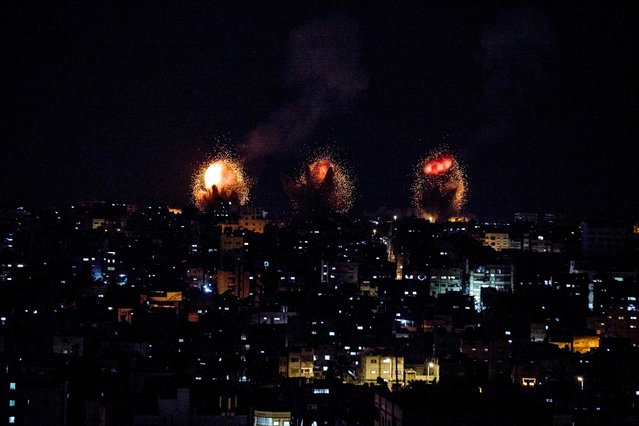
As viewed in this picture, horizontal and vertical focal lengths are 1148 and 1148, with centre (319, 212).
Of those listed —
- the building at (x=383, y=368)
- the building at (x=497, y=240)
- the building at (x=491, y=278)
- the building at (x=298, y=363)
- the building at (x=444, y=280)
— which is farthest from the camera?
the building at (x=497, y=240)

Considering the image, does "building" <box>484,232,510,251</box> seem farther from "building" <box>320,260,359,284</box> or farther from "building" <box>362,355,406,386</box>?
"building" <box>362,355,406,386</box>

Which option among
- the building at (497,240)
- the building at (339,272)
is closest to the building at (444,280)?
the building at (339,272)

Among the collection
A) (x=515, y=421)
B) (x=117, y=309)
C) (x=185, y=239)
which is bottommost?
(x=515, y=421)

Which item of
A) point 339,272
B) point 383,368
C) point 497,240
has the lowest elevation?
point 383,368

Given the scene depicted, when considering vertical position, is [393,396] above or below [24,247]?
below

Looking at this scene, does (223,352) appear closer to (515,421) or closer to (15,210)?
(515,421)

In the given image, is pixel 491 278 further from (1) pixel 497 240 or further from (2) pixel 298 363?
(2) pixel 298 363

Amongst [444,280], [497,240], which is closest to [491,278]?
[444,280]

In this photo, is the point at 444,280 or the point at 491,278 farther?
the point at 444,280

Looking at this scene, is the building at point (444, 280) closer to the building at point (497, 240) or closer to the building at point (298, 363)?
the building at point (497, 240)

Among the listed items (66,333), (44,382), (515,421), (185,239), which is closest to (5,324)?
(66,333)

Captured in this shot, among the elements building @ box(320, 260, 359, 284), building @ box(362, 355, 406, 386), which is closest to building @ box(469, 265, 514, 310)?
building @ box(320, 260, 359, 284)
